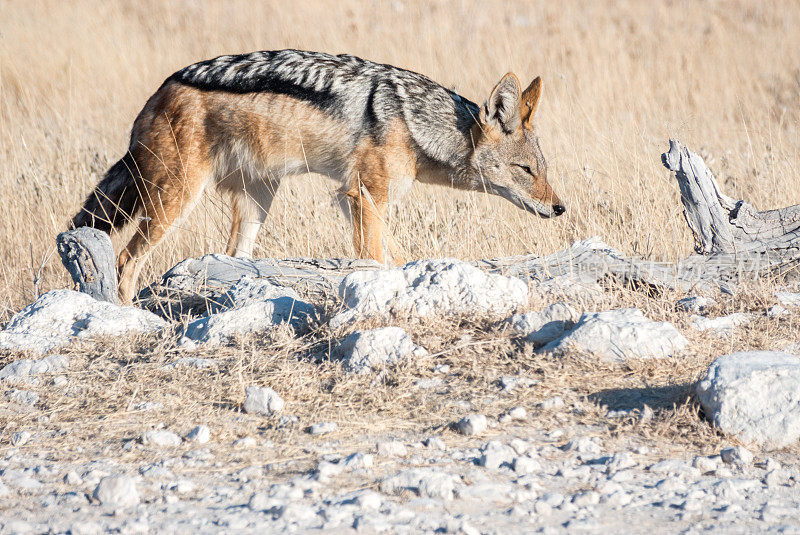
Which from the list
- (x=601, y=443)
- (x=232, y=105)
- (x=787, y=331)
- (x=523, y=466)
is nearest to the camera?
(x=523, y=466)

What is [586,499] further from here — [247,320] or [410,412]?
[247,320]

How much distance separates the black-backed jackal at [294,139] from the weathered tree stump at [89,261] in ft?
3.46

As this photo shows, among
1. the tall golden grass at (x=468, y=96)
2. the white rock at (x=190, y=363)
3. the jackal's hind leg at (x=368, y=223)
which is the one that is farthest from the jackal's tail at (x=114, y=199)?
the white rock at (x=190, y=363)

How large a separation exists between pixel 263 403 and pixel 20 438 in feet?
2.74

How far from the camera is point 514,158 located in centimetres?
596

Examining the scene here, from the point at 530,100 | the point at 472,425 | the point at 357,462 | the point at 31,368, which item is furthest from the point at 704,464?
→ the point at 530,100

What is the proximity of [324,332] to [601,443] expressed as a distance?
138 centimetres

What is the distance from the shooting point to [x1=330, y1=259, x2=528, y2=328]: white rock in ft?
11.8

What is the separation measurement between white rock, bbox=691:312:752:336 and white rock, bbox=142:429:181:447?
2.27m

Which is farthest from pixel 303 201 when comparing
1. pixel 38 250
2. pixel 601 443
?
pixel 601 443

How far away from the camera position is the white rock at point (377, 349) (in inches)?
127

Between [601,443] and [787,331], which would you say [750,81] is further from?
[601,443]

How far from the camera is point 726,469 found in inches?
96.3

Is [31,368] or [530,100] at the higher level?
[530,100]
